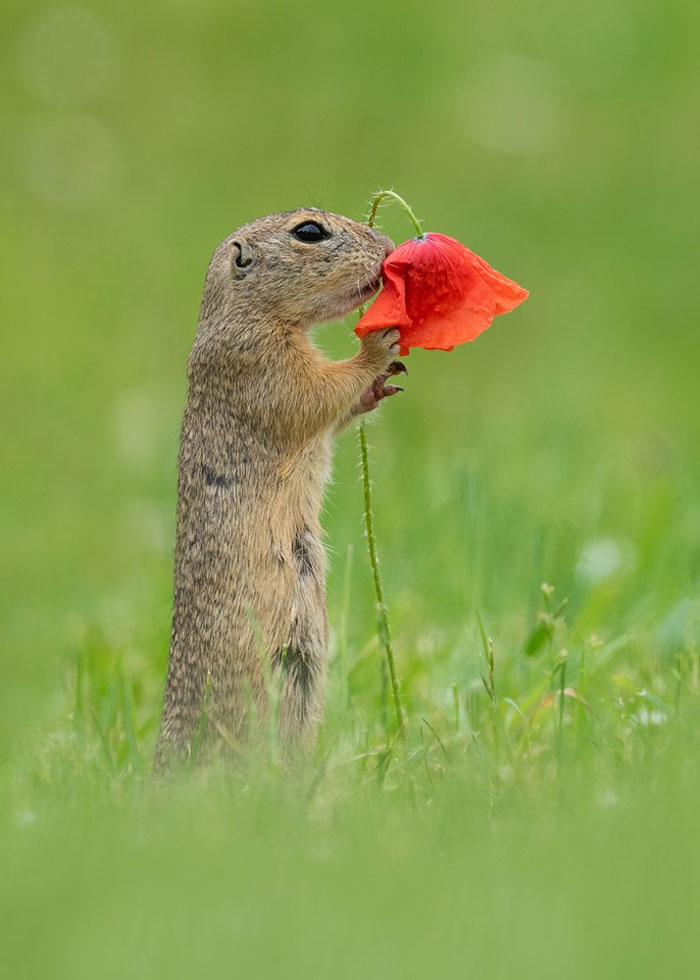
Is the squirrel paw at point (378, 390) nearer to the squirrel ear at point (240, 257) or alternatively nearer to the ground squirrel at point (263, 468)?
the ground squirrel at point (263, 468)

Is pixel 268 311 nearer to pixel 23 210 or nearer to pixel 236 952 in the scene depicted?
pixel 236 952

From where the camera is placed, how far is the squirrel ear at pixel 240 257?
4.94m

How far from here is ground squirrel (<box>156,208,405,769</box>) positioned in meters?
4.48

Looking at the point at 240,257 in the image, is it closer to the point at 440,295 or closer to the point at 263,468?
the point at 263,468

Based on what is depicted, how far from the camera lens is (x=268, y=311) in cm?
483

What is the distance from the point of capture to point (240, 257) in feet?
16.3

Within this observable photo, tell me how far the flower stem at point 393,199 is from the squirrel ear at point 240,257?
40 cm

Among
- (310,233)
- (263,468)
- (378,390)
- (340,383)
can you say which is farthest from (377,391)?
(310,233)

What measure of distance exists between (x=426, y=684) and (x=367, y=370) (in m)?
1.43

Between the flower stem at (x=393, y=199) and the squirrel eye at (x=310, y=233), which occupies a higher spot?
the flower stem at (x=393, y=199)

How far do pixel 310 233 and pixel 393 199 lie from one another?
33 centimetres

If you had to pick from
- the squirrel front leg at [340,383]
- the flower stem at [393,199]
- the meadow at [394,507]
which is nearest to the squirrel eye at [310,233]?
the flower stem at [393,199]

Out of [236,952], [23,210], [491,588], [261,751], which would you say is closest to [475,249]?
[23,210]

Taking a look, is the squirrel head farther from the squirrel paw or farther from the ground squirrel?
the squirrel paw
